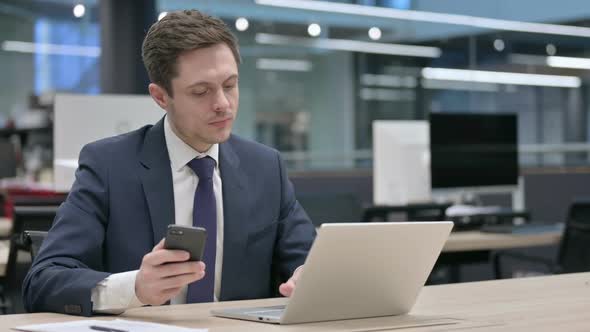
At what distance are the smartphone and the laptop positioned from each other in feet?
0.64

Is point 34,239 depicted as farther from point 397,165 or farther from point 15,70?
point 15,70

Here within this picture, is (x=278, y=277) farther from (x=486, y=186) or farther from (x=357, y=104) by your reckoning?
(x=357, y=104)

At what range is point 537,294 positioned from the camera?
7.67 ft

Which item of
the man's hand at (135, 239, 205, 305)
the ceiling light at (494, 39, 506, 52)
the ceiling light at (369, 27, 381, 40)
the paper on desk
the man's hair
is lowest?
the paper on desk

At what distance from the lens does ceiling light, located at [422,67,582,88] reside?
9.48 m

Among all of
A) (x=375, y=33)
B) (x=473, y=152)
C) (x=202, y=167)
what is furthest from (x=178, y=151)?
(x=375, y=33)

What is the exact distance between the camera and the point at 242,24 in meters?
9.59

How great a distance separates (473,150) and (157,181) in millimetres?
3731

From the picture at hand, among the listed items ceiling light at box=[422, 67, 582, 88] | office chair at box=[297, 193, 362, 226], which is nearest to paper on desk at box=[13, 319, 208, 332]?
office chair at box=[297, 193, 362, 226]

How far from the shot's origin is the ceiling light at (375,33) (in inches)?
399

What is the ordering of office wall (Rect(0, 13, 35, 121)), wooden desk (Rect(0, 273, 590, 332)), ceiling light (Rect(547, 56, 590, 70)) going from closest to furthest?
wooden desk (Rect(0, 273, 590, 332)) < ceiling light (Rect(547, 56, 590, 70)) < office wall (Rect(0, 13, 35, 121))

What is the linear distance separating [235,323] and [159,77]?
71 cm

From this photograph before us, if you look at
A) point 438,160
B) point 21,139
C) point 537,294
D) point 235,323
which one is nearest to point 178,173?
point 235,323

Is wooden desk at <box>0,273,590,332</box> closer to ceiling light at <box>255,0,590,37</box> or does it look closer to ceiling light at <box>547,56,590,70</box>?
ceiling light at <box>547,56,590,70</box>
